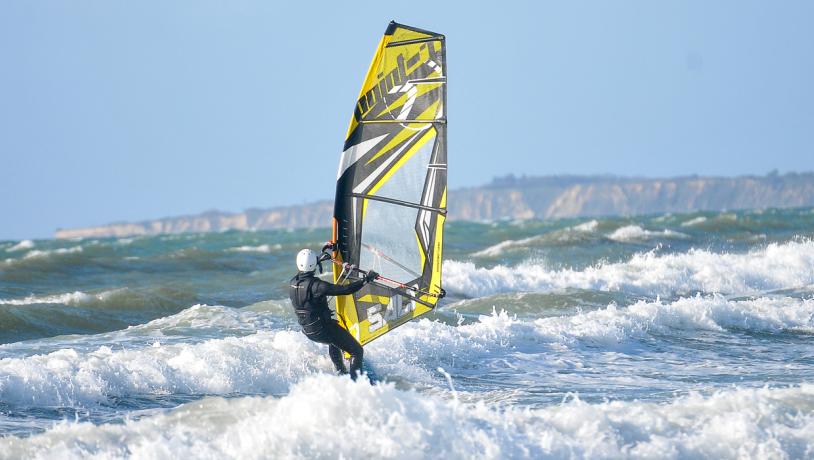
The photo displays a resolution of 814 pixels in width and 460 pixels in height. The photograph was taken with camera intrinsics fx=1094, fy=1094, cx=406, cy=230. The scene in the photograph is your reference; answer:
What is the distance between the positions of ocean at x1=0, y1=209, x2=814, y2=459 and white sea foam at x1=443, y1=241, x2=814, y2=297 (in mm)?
58

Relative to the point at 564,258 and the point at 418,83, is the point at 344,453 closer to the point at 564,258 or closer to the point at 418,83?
the point at 418,83

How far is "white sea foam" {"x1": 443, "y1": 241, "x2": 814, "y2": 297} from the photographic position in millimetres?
19234

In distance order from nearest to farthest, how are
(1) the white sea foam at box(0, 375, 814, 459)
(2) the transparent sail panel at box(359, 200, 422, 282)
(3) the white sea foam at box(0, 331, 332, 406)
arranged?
(1) the white sea foam at box(0, 375, 814, 459) → (3) the white sea foam at box(0, 331, 332, 406) → (2) the transparent sail panel at box(359, 200, 422, 282)

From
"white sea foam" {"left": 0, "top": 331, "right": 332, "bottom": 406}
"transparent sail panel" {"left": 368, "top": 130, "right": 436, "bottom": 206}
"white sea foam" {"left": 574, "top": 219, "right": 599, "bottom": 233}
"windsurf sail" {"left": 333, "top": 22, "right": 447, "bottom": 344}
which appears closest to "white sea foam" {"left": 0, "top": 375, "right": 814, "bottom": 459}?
"white sea foam" {"left": 0, "top": 331, "right": 332, "bottom": 406}

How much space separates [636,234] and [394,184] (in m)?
25.2

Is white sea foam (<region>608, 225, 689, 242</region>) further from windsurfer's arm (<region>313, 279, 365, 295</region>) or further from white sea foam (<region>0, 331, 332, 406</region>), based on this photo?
windsurfer's arm (<region>313, 279, 365, 295</region>)

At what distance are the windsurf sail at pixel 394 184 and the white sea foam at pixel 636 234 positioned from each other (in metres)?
23.6

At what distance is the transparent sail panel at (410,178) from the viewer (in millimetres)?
9133

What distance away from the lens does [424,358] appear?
10734 millimetres

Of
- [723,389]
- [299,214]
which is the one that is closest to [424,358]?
[723,389]

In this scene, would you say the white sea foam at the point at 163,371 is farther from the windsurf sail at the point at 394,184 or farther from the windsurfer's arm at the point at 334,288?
the windsurfer's arm at the point at 334,288

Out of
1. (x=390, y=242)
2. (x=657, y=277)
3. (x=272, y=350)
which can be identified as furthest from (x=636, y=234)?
(x=390, y=242)

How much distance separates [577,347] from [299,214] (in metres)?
135

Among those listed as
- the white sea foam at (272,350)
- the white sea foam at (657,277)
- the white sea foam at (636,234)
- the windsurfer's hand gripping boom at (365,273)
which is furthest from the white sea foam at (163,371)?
the white sea foam at (636,234)
